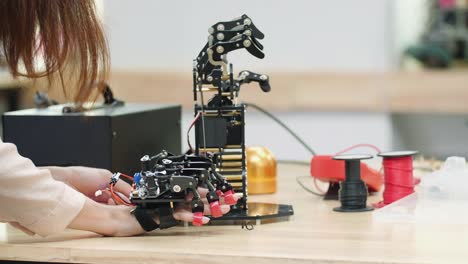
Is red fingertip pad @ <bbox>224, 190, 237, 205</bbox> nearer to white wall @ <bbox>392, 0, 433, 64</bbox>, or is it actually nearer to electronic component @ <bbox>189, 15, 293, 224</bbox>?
electronic component @ <bbox>189, 15, 293, 224</bbox>

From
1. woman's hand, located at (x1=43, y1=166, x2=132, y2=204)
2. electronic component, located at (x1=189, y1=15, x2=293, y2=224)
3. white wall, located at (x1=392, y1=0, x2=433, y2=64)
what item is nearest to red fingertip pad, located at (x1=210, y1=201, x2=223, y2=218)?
electronic component, located at (x1=189, y1=15, x2=293, y2=224)

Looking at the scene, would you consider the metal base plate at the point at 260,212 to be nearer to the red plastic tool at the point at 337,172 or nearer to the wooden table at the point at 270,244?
the wooden table at the point at 270,244

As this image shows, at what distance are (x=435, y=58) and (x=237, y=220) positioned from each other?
2.65 meters

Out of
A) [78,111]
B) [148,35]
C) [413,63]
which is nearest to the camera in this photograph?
[78,111]

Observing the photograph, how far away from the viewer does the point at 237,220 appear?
1.42m

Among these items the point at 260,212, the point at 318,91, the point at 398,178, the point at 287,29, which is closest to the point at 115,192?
the point at 260,212

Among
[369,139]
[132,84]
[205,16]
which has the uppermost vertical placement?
[205,16]

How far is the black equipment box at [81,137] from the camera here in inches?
63.9

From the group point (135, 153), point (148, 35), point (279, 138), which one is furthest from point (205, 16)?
point (135, 153)

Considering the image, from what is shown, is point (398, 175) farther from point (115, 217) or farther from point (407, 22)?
point (407, 22)

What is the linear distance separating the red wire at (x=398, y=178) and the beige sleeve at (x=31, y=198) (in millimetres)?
558

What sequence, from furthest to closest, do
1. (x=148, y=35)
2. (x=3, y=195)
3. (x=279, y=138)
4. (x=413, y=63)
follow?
1. (x=413, y=63)
2. (x=148, y=35)
3. (x=279, y=138)
4. (x=3, y=195)

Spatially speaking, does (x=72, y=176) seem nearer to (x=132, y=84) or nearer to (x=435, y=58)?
(x=132, y=84)

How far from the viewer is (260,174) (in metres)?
1.74
